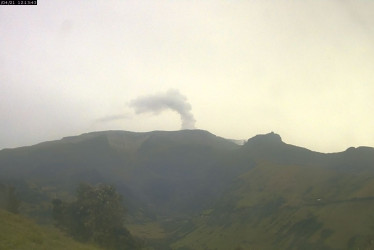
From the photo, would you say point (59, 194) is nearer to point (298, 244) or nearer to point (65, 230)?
point (65, 230)

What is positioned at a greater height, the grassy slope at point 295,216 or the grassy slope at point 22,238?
the grassy slope at point 22,238

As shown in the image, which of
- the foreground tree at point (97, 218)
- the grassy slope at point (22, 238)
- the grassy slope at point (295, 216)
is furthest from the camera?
the grassy slope at point (295, 216)

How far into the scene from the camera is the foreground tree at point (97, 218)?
7019cm

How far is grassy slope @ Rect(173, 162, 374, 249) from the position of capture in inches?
3841

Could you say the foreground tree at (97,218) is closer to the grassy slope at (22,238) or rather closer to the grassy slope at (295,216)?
the grassy slope at (22,238)

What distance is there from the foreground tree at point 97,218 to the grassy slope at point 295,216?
46301 mm

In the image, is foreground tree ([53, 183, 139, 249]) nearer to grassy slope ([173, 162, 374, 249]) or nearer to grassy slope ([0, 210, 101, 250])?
grassy slope ([0, 210, 101, 250])

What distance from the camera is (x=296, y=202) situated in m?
138

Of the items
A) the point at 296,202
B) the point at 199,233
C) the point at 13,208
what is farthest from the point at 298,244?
the point at 13,208

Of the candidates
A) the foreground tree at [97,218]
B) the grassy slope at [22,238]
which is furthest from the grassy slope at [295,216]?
the grassy slope at [22,238]

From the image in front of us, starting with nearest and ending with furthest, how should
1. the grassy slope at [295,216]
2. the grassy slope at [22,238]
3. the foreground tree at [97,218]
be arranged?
the grassy slope at [22,238] < the foreground tree at [97,218] < the grassy slope at [295,216]

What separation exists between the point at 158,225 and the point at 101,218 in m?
109

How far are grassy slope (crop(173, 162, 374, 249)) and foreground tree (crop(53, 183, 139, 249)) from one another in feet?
152

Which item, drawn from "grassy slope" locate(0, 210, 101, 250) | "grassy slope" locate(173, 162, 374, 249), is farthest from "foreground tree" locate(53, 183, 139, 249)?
"grassy slope" locate(173, 162, 374, 249)
